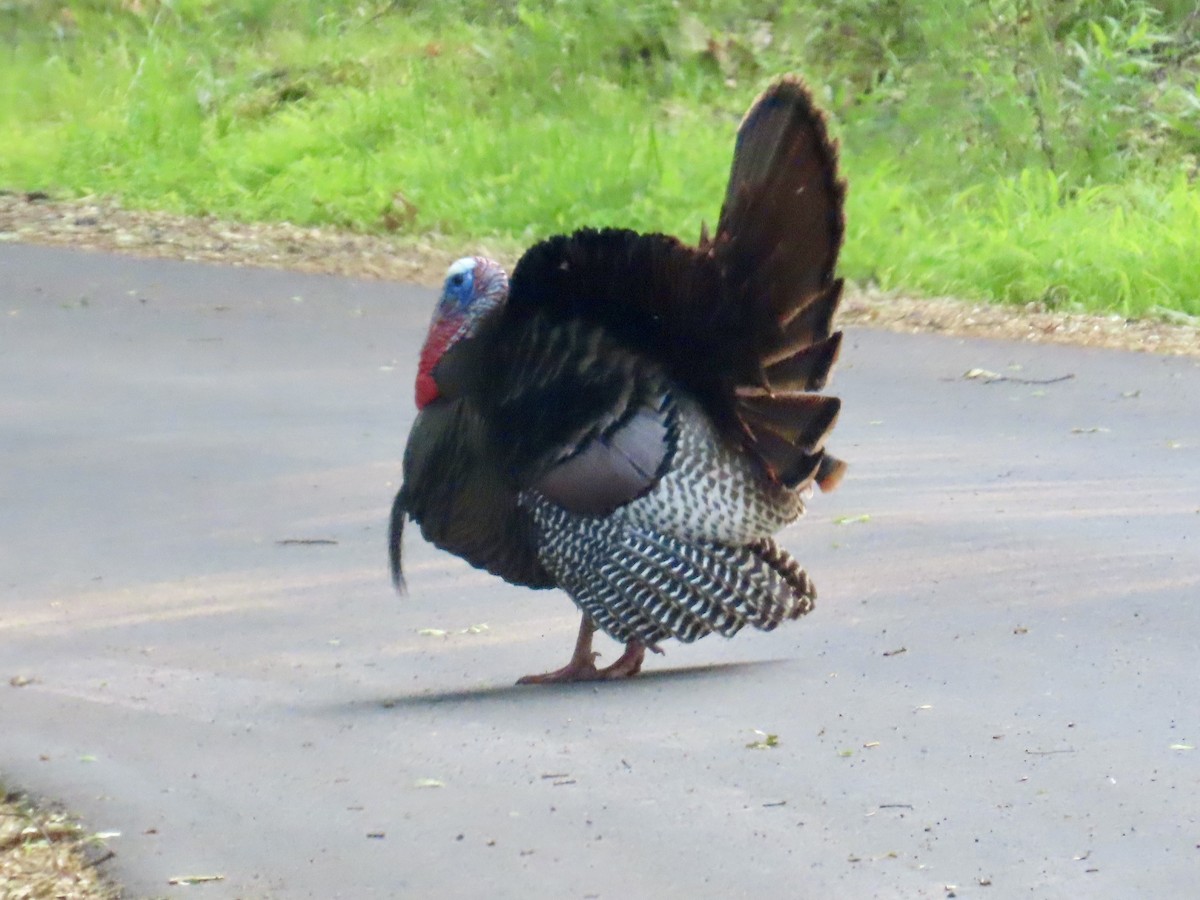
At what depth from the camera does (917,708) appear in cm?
468

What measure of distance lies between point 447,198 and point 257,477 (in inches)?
244

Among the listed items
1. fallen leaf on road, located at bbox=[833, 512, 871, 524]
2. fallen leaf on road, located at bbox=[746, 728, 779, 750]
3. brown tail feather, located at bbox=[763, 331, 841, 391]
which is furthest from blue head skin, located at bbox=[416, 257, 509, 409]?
fallen leaf on road, located at bbox=[833, 512, 871, 524]

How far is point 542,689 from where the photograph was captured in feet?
16.4

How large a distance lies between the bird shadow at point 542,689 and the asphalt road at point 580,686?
0.02 metres

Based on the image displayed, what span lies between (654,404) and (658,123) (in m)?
10.6

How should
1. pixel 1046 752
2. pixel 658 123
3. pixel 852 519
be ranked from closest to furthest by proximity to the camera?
1. pixel 1046 752
2. pixel 852 519
3. pixel 658 123

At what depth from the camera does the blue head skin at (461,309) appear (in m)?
5.01

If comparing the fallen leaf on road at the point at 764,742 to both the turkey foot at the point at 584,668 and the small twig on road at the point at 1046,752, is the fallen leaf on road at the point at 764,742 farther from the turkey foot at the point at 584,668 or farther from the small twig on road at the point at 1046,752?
the turkey foot at the point at 584,668

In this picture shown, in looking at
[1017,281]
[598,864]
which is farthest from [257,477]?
[1017,281]

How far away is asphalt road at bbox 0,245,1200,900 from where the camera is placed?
12.3ft

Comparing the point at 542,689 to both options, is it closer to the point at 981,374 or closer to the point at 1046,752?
the point at 1046,752

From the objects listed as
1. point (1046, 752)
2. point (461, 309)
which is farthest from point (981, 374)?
point (1046, 752)

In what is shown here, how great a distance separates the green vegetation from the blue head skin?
697cm

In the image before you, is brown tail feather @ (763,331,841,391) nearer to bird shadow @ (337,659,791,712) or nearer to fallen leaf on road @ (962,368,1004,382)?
bird shadow @ (337,659,791,712)
